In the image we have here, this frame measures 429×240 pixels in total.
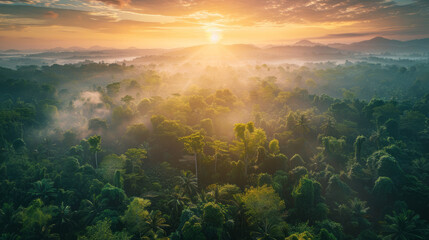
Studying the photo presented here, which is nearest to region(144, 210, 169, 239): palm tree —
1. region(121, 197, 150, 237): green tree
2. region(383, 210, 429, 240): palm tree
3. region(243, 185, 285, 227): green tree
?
region(121, 197, 150, 237): green tree

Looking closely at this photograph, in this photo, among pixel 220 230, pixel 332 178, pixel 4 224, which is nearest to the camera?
pixel 220 230

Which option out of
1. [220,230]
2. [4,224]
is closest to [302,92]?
[220,230]

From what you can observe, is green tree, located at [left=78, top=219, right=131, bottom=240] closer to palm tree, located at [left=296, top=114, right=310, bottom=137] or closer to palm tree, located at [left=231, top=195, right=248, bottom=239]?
palm tree, located at [left=231, top=195, right=248, bottom=239]

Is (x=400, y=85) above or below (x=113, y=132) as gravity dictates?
above

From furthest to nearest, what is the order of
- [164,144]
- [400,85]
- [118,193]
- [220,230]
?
1. [400,85]
2. [164,144]
3. [118,193]
4. [220,230]

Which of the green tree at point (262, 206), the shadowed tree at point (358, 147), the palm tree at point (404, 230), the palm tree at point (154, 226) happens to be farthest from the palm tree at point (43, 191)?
the shadowed tree at point (358, 147)

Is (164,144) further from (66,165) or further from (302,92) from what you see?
(302,92)

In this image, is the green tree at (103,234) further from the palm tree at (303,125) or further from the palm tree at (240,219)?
the palm tree at (303,125)
